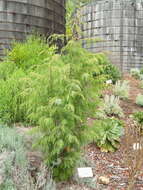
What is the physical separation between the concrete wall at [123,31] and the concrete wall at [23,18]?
4922 millimetres

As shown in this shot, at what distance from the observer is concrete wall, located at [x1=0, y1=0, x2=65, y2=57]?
7.14 meters

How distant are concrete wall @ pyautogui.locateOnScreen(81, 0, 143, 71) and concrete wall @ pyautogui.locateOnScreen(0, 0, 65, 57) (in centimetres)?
492

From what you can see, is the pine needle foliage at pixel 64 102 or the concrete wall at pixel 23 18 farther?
the concrete wall at pixel 23 18

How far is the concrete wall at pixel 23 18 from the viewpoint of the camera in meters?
7.14

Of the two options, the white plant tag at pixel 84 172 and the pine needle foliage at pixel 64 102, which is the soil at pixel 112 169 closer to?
the white plant tag at pixel 84 172

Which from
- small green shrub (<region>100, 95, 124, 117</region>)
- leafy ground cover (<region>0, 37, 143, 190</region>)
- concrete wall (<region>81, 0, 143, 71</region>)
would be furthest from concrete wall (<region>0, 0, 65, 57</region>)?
concrete wall (<region>81, 0, 143, 71</region>)

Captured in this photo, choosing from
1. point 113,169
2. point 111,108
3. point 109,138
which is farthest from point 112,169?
point 111,108

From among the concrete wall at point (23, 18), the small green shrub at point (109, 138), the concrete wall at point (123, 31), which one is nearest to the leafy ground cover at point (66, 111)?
the small green shrub at point (109, 138)

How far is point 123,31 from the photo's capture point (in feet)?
A: 41.1

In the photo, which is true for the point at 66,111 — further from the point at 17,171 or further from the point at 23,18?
the point at 23,18

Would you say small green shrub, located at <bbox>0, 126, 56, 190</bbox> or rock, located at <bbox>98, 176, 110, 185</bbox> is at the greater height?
small green shrub, located at <bbox>0, 126, 56, 190</bbox>

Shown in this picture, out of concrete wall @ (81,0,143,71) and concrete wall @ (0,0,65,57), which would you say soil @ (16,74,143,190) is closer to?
concrete wall @ (0,0,65,57)

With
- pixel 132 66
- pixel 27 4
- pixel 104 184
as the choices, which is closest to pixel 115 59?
pixel 132 66

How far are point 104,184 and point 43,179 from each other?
2.95ft
